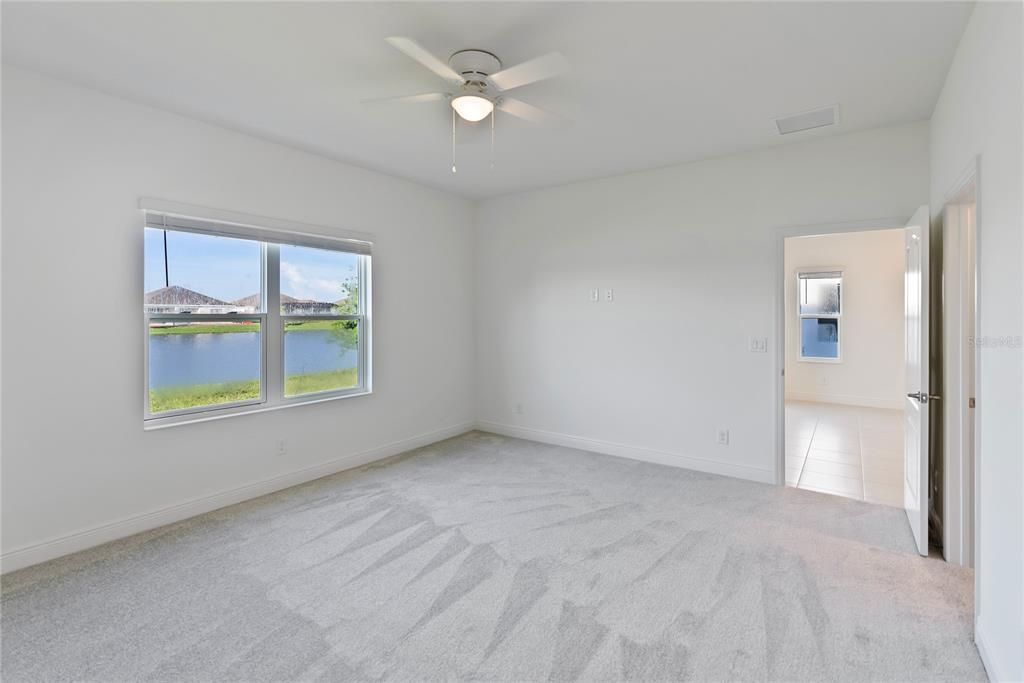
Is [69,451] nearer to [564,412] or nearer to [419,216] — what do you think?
[419,216]

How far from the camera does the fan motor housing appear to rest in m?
2.34

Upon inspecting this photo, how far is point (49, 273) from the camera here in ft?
8.86

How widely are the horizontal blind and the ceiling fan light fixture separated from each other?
198 centimetres

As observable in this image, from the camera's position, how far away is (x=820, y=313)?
7.41m

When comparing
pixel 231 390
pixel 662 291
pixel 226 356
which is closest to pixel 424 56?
pixel 226 356

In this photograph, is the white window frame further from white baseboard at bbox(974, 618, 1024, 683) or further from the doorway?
white baseboard at bbox(974, 618, 1024, 683)

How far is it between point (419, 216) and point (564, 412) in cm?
253

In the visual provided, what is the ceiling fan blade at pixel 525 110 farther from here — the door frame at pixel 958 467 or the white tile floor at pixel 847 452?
the white tile floor at pixel 847 452

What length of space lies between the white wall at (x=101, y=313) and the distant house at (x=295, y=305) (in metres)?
0.66

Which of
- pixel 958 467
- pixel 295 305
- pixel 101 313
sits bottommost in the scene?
pixel 958 467

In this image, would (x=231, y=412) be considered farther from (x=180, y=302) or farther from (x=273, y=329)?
(x=180, y=302)

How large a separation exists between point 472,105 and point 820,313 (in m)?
7.04

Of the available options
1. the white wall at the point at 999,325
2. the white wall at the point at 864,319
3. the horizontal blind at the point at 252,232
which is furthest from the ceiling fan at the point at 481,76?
the white wall at the point at 864,319

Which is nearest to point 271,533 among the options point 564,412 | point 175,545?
point 175,545
